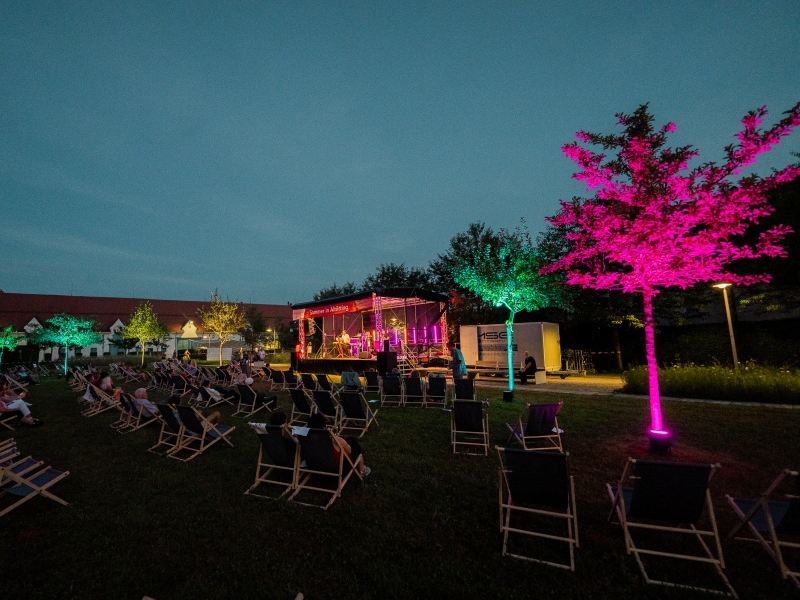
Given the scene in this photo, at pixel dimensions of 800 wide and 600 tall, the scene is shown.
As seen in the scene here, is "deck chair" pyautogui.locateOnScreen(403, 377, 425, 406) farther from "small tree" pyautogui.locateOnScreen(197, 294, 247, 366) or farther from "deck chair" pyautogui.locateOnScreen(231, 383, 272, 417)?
"small tree" pyautogui.locateOnScreen(197, 294, 247, 366)

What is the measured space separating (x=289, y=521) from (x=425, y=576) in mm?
1540

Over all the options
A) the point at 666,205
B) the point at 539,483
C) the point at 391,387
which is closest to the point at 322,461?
the point at 539,483

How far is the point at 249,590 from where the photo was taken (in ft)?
8.81

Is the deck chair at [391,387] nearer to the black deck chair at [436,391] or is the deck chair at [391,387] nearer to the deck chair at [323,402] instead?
the black deck chair at [436,391]

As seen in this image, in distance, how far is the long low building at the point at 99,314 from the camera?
4766 cm

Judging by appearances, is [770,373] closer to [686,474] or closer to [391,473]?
[686,474]

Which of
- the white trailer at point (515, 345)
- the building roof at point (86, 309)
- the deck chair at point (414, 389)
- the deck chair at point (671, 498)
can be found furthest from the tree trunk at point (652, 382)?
the building roof at point (86, 309)

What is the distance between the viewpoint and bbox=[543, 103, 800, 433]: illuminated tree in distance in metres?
4.91

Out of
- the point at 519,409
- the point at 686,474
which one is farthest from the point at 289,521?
the point at 519,409

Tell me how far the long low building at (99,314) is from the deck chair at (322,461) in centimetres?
4138

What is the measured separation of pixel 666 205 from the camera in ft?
17.3

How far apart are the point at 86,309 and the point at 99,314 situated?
184 cm

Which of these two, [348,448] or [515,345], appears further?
[515,345]

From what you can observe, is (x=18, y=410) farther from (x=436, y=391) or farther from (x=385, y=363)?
(x=385, y=363)
